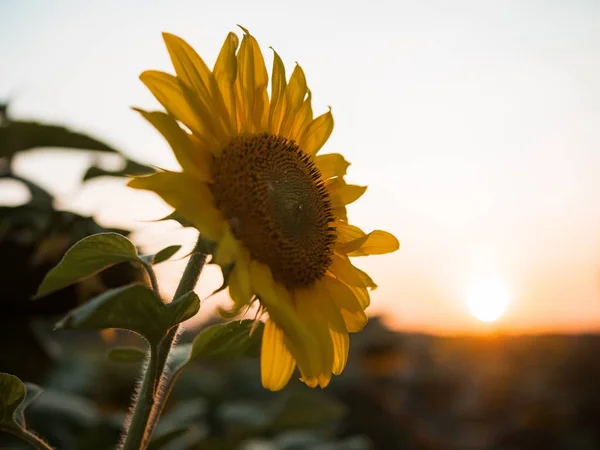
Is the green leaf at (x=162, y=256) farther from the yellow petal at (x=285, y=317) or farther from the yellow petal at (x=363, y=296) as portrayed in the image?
the yellow petal at (x=363, y=296)

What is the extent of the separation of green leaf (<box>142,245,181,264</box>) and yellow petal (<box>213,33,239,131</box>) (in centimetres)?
20

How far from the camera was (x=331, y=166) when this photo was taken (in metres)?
1.10

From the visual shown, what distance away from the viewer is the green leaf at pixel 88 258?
2.40 feet

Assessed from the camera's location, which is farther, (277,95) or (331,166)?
(331,166)

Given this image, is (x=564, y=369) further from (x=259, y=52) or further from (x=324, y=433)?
(x=259, y=52)

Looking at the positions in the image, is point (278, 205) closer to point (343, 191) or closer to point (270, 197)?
point (270, 197)

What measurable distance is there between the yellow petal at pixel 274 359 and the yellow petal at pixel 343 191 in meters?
0.26

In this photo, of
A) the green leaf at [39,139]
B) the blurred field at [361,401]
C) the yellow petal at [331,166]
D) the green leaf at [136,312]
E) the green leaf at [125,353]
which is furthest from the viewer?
the blurred field at [361,401]

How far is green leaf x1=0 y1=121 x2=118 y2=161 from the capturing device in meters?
1.54

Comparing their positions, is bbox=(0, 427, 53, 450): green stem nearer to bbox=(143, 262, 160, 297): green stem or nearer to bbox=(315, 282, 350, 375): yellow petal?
bbox=(143, 262, 160, 297): green stem

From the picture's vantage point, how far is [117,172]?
144 centimetres

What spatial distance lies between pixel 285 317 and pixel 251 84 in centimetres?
32

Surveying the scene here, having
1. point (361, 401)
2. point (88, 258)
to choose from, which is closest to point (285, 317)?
point (88, 258)

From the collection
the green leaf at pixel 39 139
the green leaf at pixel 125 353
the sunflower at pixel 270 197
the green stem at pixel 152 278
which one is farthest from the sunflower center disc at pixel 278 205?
the green leaf at pixel 39 139
